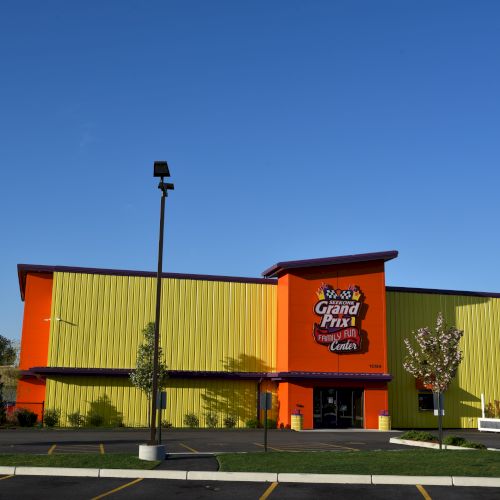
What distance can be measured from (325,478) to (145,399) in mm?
21979

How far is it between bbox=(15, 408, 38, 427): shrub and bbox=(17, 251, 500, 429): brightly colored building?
3.88 ft

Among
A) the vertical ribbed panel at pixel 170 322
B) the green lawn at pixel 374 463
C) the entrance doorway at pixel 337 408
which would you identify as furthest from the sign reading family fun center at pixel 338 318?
the green lawn at pixel 374 463

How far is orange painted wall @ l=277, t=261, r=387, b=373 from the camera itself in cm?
3756

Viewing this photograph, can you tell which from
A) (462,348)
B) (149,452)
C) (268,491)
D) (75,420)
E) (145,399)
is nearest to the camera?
(268,491)

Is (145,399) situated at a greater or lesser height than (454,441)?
greater

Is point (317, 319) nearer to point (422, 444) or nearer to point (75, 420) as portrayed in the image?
point (422, 444)

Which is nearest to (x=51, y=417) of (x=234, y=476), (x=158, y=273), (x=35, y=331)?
(x=35, y=331)

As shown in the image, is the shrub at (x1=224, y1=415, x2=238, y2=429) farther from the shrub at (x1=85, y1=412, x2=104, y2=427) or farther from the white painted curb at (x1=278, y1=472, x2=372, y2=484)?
the white painted curb at (x1=278, y1=472, x2=372, y2=484)

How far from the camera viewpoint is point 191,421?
3678 cm

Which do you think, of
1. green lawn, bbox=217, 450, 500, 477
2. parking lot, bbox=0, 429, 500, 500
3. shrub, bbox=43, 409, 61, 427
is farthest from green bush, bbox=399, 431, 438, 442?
shrub, bbox=43, 409, 61, 427

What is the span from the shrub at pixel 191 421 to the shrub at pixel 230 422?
1.55 meters

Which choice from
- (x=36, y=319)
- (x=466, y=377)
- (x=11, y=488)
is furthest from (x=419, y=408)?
(x=11, y=488)

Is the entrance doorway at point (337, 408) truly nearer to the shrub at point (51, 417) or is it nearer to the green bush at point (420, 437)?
the green bush at point (420, 437)

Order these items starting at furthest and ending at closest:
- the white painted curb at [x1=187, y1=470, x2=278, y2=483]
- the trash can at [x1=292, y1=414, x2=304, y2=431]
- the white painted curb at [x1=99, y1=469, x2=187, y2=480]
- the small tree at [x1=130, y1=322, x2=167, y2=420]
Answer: the trash can at [x1=292, y1=414, x2=304, y2=431] → the small tree at [x1=130, y1=322, x2=167, y2=420] → the white painted curb at [x1=99, y1=469, x2=187, y2=480] → the white painted curb at [x1=187, y1=470, x2=278, y2=483]
